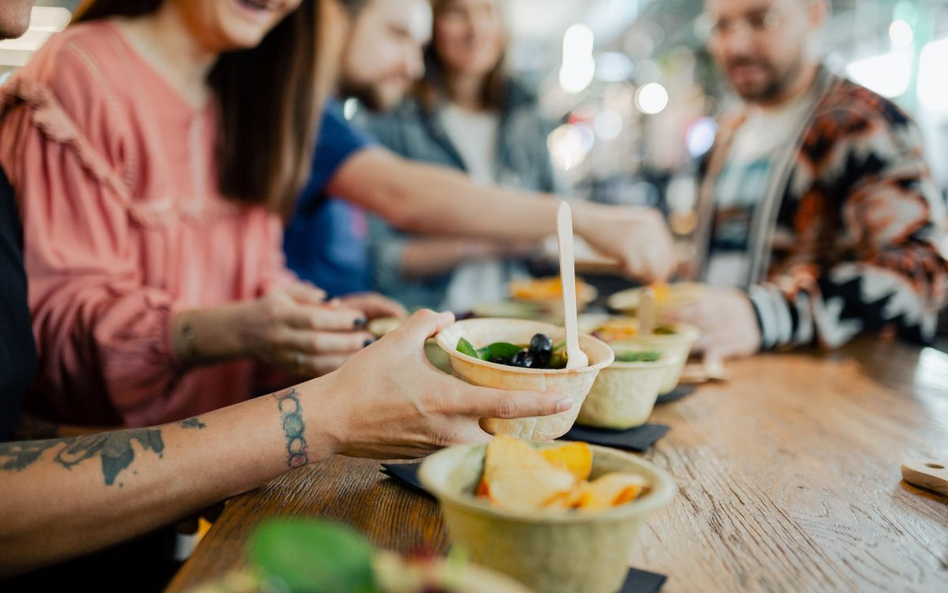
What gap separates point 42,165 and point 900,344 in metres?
2.28

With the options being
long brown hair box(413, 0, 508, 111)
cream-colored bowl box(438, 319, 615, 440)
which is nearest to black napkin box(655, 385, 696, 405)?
cream-colored bowl box(438, 319, 615, 440)

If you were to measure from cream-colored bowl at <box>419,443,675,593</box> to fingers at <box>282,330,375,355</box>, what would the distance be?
69cm

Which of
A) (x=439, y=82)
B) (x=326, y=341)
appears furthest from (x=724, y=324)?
(x=439, y=82)

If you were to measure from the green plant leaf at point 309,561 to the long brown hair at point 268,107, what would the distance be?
148 cm

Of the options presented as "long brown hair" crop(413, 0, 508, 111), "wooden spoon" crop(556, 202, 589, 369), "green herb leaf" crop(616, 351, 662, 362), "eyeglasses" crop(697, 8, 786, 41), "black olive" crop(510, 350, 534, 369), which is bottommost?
"green herb leaf" crop(616, 351, 662, 362)

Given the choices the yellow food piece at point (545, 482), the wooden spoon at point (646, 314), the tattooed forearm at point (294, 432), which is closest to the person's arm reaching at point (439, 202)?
the wooden spoon at point (646, 314)

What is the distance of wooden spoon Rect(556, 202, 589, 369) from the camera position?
2.75ft

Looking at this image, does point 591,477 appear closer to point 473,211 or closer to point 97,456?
point 97,456

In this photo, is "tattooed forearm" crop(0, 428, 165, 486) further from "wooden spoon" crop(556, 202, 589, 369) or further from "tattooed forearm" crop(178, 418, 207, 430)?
"wooden spoon" crop(556, 202, 589, 369)

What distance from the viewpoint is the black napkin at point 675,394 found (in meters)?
1.31

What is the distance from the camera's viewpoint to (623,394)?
1027 millimetres

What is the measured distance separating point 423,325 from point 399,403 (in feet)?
0.38

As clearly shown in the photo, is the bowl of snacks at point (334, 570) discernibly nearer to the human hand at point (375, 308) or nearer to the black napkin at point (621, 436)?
the black napkin at point (621, 436)

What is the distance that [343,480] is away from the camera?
0.88m
